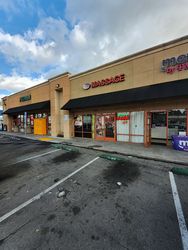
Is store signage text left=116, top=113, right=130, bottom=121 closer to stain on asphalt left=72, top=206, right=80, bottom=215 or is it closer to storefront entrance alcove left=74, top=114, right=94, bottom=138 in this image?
storefront entrance alcove left=74, top=114, right=94, bottom=138

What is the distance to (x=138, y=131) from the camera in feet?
33.4

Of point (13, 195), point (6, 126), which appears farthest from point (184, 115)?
point (6, 126)

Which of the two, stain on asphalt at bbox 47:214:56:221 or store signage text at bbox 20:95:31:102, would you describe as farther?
store signage text at bbox 20:95:31:102

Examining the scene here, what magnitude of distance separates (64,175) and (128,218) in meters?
2.92

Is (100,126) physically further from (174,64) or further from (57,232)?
(57,232)

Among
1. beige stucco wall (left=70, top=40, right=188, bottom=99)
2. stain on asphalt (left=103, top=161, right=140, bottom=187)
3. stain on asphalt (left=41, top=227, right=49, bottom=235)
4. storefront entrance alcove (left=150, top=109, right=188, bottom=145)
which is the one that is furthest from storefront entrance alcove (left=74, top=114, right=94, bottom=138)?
stain on asphalt (left=41, top=227, right=49, bottom=235)

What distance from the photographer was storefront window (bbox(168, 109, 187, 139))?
8.55 m

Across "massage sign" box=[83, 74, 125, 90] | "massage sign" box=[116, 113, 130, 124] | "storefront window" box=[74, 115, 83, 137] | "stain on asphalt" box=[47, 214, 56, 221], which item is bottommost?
"stain on asphalt" box=[47, 214, 56, 221]

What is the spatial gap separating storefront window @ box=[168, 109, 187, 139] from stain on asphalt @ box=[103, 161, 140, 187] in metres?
5.28

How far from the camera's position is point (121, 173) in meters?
5.01

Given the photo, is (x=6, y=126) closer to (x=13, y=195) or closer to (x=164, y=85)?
(x=13, y=195)

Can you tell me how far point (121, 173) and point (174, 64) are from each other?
7.94 meters

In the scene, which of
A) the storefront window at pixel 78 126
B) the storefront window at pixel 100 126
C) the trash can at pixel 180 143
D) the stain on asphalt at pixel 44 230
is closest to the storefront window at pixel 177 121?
the trash can at pixel 180 143

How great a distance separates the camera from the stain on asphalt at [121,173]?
14.6 ft
